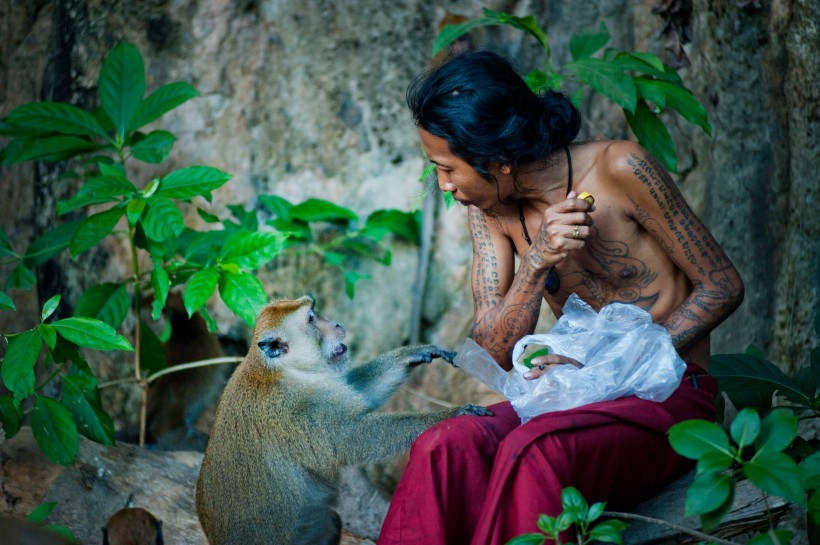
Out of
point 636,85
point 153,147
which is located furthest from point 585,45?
point 153,147

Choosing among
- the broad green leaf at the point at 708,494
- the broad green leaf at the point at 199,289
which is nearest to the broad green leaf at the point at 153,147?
the broad green leaf at the point at 199,289

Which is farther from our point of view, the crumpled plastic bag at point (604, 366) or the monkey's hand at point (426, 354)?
the monkey's hand at point (426, 354)

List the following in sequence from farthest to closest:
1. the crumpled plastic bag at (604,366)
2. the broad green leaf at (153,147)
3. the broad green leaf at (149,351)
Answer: the broad green leaf at (149,351) → the broad green leaf at (153,147) → the crumpled plastic bag at (604,366)

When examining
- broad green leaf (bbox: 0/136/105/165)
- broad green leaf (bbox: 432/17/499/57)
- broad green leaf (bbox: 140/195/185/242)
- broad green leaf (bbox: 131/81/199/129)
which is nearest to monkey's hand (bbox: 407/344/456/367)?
broad green leaf (bbox: 140/195/185/242)

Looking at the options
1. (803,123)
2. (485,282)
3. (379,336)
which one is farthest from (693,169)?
(379,336)

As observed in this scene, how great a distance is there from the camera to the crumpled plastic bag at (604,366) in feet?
9.89

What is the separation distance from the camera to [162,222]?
158 inches

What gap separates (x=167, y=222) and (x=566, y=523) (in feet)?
7.90

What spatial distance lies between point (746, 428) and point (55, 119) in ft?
11.9

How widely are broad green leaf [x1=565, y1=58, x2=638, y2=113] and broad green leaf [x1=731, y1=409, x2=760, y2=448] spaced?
73.7 inches

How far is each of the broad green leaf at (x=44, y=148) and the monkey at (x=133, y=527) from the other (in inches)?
70.1

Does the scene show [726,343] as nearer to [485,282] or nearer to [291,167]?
[485,282]

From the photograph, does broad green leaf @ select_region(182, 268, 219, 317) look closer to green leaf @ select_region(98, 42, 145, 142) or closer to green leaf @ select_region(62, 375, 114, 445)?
green leaf @ select_region(62, 375, 114, 445)

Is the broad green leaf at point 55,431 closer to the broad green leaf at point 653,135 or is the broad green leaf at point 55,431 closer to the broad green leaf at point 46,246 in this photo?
the broad green leaf at point 46,246
